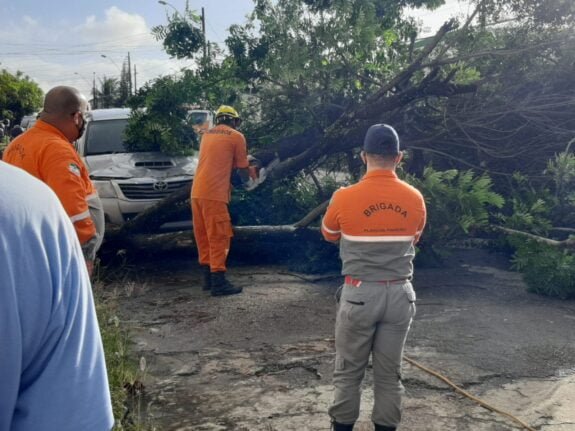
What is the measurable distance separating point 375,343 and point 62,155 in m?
2.25

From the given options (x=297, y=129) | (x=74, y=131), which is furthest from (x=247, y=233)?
(x=74, y=131)

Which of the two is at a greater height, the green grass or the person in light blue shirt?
the person in light blue shirt

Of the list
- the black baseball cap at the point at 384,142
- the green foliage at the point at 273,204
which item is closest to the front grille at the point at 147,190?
the green foliage at the point at 273,204

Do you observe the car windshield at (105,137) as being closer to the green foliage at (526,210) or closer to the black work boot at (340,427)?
the green foliage at (526,210)

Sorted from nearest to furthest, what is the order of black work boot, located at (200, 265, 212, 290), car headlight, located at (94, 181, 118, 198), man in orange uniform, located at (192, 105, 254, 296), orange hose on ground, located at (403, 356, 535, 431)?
1. orange hose on ground, located at (403, 356, 535, 431)
2. man in orange uniform, located at (192, 105, 254, 296)
3. black work boot, located at (200, 265, 212, 290)
4. car headlight, located at (94, 181, 118, 198)

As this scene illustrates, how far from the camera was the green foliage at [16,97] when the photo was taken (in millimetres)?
43681

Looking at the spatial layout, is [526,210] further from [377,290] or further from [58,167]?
[58,167]

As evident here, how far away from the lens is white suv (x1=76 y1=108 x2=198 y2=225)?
802 cm

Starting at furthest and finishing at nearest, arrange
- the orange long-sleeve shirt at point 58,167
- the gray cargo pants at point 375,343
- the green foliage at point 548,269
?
the green foliage at point 548,269
the orange long-sleeve shirt at point 58,167
the gray cargo pants at point 375,343

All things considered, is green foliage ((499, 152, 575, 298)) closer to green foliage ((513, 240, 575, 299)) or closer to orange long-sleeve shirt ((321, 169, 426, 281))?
green foliage ((513, 240, 575, 299))

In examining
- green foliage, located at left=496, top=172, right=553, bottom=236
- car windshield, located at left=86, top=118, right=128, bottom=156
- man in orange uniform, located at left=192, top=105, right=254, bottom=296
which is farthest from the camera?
car windshield, located at left=86, top=118, right=128, bottom=156

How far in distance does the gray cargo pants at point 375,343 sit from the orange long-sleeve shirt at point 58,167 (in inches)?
69.5

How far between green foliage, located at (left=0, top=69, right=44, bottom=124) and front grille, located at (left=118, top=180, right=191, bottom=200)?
3807cm

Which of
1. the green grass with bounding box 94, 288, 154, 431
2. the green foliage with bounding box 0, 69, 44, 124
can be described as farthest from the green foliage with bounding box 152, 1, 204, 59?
the green foliage with bounding box 0, 69, 44, 124
